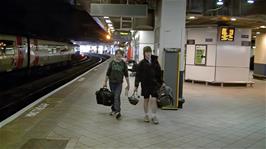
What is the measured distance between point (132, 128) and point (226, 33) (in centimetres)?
1074

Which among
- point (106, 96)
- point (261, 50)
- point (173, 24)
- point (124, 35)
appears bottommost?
point (106, 96)

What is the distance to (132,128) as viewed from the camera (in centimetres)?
794

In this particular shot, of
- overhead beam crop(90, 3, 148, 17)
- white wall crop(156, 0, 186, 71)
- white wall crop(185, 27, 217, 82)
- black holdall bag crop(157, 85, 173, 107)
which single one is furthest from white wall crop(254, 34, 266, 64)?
black holdall bag crop(157, 85, 173, 107)

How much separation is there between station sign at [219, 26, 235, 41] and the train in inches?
373

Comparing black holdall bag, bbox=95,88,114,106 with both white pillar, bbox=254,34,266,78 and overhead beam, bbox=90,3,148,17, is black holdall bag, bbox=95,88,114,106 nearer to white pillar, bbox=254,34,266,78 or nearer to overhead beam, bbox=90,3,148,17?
overhead beam, bbox=90,3,148,17

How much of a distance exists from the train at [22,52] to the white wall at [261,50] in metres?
13.4

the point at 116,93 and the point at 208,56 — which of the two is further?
the point at 208,56

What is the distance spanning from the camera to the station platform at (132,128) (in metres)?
6.76

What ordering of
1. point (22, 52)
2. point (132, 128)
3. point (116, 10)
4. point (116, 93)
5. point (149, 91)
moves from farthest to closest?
point (22, 52) < point (116, 10) < point (116, 93) < point (149, 91) < point (132, 128)

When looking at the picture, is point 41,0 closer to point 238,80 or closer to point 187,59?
point 187,59

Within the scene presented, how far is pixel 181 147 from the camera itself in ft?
21.7

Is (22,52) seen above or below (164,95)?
above

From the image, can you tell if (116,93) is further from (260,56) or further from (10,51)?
(260,56)

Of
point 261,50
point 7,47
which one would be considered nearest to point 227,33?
point 261,50
